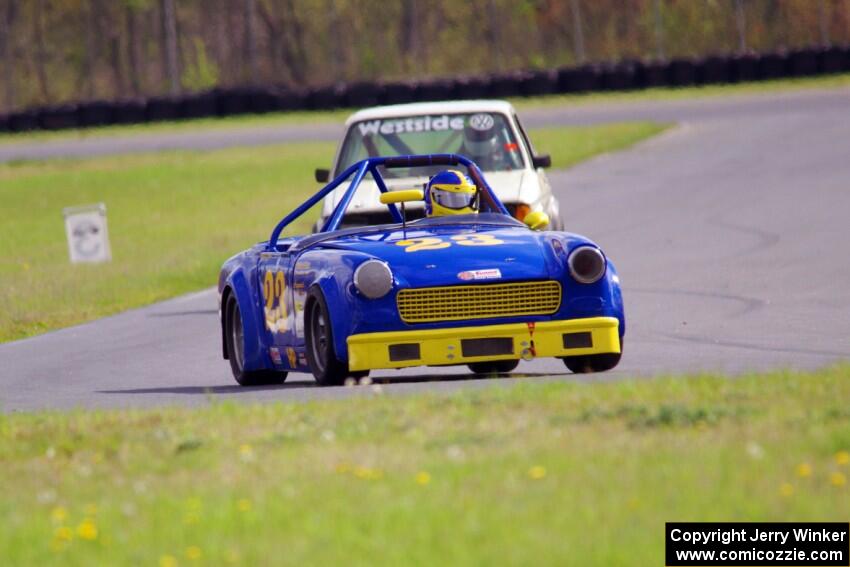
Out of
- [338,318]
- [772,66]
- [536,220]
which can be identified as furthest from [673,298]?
[772,66]

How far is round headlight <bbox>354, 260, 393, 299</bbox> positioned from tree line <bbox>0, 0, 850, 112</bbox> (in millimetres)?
66517

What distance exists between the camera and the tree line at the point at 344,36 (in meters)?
77.2

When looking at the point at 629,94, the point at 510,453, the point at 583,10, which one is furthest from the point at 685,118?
the point at 583,10

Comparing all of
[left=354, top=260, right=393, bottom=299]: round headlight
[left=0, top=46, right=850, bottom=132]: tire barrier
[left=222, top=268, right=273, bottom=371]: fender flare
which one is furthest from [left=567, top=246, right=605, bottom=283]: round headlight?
[left=0, top=46, right=850, bottom=132]: tire barrier

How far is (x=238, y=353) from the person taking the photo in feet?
34.4

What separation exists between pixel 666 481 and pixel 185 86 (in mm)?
77541

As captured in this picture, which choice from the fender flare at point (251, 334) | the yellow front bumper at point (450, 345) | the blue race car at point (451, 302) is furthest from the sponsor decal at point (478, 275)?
the fender flare at point (251, 334)

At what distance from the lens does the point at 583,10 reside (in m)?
80.5

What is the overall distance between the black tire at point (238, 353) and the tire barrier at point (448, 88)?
35.6 metres

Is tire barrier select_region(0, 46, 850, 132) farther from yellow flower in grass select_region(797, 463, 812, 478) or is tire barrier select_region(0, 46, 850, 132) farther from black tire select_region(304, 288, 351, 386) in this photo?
yellow flower in grass select_region(797, 463, 812, 478)

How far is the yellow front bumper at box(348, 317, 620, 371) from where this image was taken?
8.62 metres

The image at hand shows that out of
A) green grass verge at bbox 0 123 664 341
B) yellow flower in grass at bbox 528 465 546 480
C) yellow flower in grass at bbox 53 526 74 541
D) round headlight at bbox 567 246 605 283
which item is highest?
yellow flower in grass at bbox 53 526 74 541

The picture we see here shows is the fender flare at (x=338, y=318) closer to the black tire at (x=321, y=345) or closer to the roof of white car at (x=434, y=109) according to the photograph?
the black tire at (x=321, y=345)

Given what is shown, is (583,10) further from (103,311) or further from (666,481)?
(666,481)
